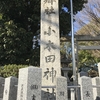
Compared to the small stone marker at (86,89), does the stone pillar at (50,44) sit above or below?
above

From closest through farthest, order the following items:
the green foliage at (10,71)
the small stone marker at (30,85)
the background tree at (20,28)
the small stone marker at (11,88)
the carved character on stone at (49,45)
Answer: the small stone marker at (30,85), the small stone marker at (11,88), the carved character on stone at (49,45), the green foliage at (10,71), the background tree at (20,28)

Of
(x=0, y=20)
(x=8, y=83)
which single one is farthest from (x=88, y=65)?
(x=8, y=83)

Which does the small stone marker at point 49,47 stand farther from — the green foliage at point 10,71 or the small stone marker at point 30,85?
the small stone marker at point 30,85

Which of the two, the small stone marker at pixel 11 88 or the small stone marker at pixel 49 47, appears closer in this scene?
the small stone marker at pixel 11 88

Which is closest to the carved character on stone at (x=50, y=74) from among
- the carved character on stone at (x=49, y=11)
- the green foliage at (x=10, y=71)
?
the green foliage at (x=10, y=71)

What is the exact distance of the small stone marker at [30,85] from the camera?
368 cm

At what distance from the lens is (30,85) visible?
3.72 metres

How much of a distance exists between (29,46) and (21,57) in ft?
2.59

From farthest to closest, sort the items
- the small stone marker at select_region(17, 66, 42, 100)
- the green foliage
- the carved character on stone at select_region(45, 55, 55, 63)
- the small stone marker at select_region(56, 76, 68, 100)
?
the green foliage < the carved character on stone at select_region(45, 55, 55, 63) < the small stone marker at select_region(56, 76, 68, 100) < the small stone marker at select_region(17, 66, 42, 100)

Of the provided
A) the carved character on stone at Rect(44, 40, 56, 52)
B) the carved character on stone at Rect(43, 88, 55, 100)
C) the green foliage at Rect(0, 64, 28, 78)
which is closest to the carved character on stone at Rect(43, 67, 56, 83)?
the carved character on stone at Rect(43, 88, 55, 100)

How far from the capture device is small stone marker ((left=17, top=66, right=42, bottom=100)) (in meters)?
3.68

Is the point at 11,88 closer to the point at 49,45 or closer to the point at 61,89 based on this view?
the point at 61,89

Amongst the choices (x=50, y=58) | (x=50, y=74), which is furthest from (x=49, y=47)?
(x=50, y=74)

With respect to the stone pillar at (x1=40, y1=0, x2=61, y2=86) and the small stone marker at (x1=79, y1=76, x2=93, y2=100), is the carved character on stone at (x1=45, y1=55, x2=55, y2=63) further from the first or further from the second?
the small stone marker at (x1=79, y1=76, x2=93, y2=100)
